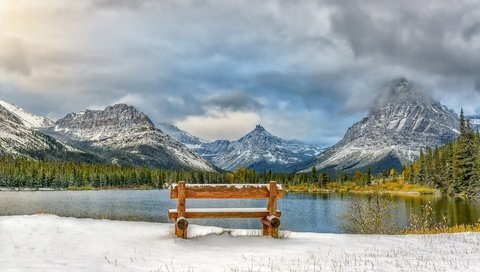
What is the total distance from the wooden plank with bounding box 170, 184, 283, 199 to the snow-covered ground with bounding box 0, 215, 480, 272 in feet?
5.19

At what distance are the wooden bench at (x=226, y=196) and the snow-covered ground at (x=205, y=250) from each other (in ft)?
2.74

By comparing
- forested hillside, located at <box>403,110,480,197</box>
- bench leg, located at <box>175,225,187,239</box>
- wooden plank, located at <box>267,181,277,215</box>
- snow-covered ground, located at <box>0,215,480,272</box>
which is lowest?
snow-covered ground, located at <box>0,215,480,272</box>

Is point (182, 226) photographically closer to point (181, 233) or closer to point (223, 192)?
point (181, 233)

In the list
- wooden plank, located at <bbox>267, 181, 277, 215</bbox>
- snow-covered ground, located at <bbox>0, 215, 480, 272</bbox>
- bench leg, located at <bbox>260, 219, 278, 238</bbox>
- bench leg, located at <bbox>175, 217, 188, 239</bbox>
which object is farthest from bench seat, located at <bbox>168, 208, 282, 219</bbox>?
snow-covered ground, located at <bbox>0, 215, 480, 272</bbox>

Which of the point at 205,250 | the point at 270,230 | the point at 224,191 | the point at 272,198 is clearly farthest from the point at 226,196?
the point at 205,250

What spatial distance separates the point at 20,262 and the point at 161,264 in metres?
3.75

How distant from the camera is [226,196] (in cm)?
1809

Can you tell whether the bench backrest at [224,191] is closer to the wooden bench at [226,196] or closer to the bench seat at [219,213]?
the wooden bench at [226,196]

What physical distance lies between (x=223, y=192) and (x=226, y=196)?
9.1 inches

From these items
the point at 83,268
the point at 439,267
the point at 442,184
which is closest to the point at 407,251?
the point at 439,267

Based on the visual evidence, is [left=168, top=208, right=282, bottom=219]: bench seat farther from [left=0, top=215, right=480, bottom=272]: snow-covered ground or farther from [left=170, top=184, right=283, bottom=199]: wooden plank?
[left=0, top=215, right=480, bottom=272]: snow-covered ground

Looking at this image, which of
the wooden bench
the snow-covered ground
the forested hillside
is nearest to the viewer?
the snow-covered ground

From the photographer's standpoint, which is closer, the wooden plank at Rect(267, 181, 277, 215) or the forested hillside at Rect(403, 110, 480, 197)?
the wooden plank at Rect(267, 181, 277, 215)

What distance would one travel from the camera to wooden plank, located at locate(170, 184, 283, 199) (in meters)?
17.8
